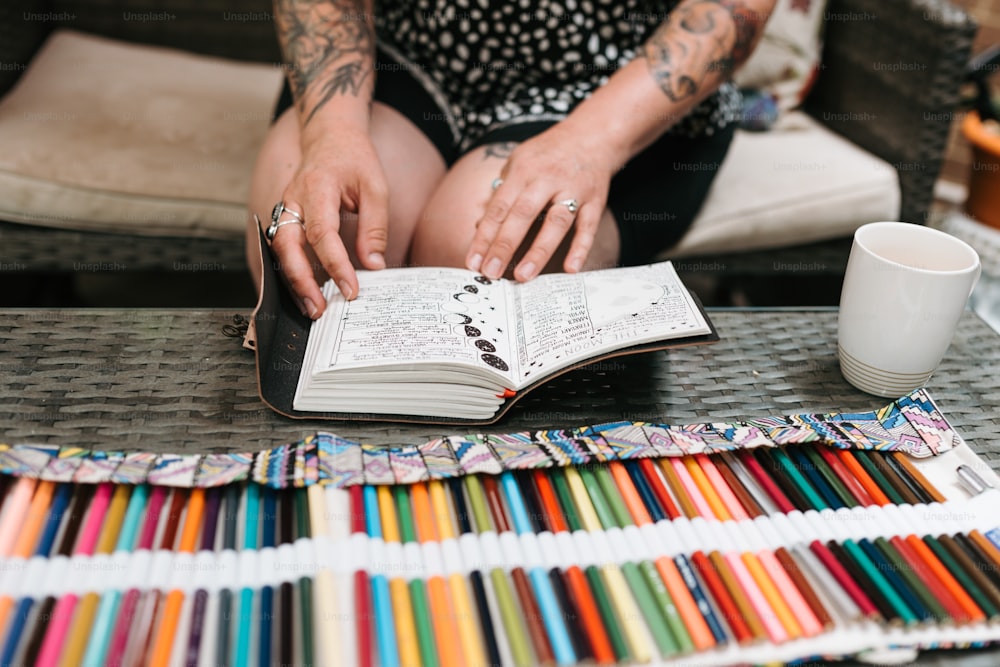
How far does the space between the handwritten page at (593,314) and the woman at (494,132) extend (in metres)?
0.04

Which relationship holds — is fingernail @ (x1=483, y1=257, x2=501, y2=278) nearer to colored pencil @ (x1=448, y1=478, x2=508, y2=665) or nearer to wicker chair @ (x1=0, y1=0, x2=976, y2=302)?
colored pencil @ (x1=448, y1=478, x2=508, y2=665)

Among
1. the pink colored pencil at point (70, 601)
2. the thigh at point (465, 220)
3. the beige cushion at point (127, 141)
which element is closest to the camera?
the pink colored pencil at point (70, 601)

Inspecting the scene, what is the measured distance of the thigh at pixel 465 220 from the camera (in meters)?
0.85

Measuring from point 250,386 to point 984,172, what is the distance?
1496mm

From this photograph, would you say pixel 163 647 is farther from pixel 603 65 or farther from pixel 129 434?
pixel 603 65

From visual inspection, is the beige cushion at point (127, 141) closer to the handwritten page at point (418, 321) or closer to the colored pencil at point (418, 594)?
the handwritten page at point (418, 321)

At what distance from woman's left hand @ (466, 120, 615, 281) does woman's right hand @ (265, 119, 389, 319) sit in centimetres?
11

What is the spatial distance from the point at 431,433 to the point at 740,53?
624 millimetres

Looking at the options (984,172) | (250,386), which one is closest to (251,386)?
(250,386)

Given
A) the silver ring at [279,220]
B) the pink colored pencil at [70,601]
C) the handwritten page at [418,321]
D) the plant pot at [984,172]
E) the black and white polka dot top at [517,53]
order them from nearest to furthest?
1. the pink colored pencil at [70,601]
2. the handwritten page at [418,321]
3. the silver ring at [279,220]
4. the black and white polka dot top at [517,53]
5. the plant pot at [984,172]

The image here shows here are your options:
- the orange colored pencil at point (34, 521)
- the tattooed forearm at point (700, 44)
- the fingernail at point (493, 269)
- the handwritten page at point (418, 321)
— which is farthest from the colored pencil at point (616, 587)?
the tattooed forearm at point (700, 44)

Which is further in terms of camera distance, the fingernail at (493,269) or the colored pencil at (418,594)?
the fingernail at (493,269)

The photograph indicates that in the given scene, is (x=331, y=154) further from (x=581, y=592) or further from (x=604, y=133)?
(x=581, y=592)

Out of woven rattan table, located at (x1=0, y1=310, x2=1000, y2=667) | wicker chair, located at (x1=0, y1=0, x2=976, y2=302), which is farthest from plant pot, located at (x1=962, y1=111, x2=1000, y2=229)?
woven rattan table, located at (x1=0, y1=310, x2=1000, y2=667)
